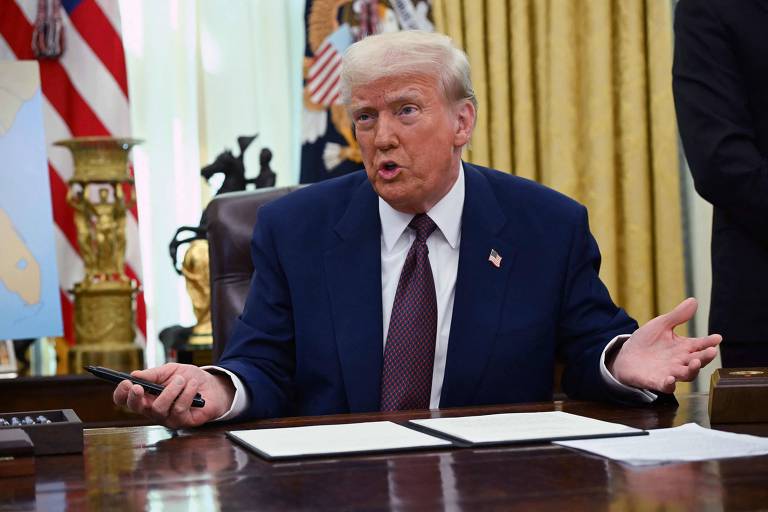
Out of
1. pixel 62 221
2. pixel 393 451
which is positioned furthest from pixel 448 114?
pixel 62 221

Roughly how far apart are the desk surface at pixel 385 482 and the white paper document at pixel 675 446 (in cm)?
3

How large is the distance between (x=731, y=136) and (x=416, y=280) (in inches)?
34.7

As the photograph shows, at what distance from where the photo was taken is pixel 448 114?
7.93ft

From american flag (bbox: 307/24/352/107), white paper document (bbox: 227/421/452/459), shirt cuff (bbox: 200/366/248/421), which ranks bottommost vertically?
white paper document (bbox: 227/421/452/459)

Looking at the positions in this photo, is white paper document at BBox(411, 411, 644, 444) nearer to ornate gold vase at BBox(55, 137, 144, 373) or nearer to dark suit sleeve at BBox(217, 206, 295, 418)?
dark suit sleeve at BBox(217, 206, 295, 418)

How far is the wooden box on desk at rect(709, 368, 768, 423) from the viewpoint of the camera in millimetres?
1698

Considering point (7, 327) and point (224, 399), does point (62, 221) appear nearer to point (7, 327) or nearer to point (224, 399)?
point (7, 327)

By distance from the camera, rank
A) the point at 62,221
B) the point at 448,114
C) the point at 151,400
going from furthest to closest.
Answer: the point at 62,221, the point at 448,114, the point at 151,400

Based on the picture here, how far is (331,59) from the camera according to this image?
13.7ft

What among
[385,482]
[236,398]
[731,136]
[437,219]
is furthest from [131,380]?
[731,136]

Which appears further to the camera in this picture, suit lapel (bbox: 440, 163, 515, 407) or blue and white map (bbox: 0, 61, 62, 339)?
blue and white map (bbox: 0, 61, 62, 339)

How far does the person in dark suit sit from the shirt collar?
2.16 ft

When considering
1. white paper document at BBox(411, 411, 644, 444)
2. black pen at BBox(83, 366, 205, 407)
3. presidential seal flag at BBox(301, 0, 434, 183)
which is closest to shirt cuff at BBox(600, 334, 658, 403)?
white paper document at BBox(411, 411, 644, 444)

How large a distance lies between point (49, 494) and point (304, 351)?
1.01 meters
